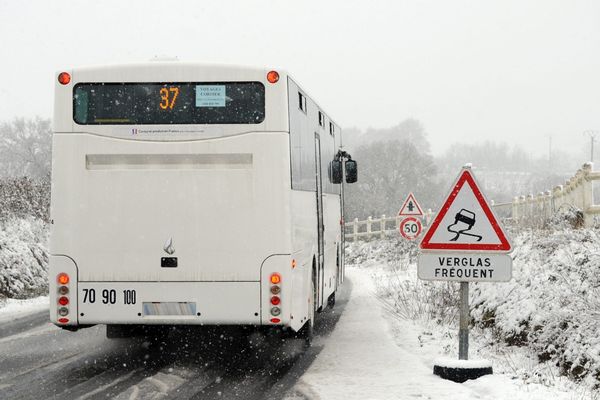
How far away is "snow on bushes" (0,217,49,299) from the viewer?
17.9 m

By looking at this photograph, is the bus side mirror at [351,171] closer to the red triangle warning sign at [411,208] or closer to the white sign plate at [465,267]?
the white sign plate at [465,267]

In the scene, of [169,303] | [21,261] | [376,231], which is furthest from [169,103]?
[376,231]

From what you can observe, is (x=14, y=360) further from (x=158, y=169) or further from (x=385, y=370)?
(x=385, y=370)

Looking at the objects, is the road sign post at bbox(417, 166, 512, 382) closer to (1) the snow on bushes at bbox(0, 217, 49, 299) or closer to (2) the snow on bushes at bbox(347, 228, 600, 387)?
(2) the snow on bushes at bbox(347, 228, 600, 387)

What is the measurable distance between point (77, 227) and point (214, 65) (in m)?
2.27

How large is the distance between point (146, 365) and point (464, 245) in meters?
3.94

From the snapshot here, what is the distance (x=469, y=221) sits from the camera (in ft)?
27.7

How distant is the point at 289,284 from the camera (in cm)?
885

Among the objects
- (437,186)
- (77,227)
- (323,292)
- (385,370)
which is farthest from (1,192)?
(437,186)

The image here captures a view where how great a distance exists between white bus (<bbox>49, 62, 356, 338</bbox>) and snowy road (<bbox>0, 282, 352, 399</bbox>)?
0.61m

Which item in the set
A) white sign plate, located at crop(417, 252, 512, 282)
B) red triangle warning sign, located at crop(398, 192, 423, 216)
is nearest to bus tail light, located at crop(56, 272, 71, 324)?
white sign plate, located at crop(417, 252, 512, 282)

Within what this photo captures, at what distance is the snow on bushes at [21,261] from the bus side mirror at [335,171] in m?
7.57

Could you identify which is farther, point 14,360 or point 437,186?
point 437,186

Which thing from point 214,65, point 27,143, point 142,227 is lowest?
point 142,227
